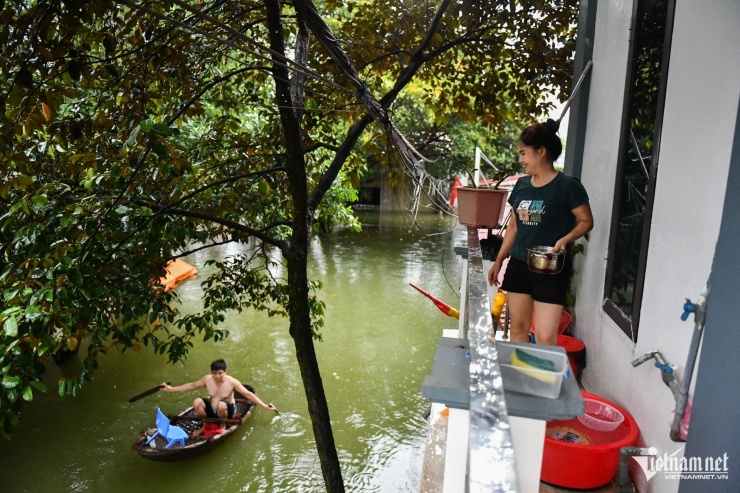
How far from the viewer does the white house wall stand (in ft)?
5.88

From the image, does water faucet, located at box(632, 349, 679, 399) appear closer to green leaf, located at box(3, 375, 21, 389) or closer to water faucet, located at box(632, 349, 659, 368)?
water faucet, located at box(632, 349, 659, 368)

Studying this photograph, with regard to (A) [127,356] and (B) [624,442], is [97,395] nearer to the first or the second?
(A) [127,356]

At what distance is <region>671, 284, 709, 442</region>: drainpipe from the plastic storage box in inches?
25.9

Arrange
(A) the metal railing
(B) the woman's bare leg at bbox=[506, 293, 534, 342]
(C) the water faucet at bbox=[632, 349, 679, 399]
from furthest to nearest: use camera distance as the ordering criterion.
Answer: (B) the woman's bare leg at bbox=[506, 293, 534, 342] → (C) the water faucet at bbox=[632, 349, 679, 399] → (A) the metal railing

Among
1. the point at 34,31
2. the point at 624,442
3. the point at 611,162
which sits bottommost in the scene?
the point at 624,442

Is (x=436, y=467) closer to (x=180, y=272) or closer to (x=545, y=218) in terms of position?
(x=545, y=218)

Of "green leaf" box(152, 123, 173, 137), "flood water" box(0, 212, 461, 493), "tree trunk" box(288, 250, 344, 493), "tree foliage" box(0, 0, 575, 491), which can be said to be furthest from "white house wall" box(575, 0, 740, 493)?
"green leaf" box(152, 123, 173, 137)

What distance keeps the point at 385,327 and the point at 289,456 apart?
14.1ft

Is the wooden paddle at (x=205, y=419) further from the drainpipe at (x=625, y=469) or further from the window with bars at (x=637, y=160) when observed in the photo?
the drainpipe at (x=625, y=469)

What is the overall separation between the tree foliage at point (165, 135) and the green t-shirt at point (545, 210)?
3.74 feet

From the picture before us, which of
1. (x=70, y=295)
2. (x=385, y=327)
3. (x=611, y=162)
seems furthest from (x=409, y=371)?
(x=70, y=295)

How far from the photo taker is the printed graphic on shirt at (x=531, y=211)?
9.18 ft

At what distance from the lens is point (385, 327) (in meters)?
10.5

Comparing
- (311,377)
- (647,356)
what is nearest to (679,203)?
(647,356)
